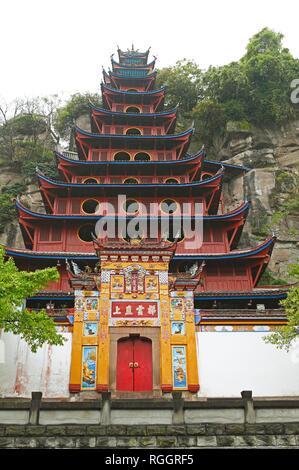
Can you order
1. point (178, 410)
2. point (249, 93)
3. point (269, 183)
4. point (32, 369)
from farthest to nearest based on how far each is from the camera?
point (249, 93) < point (269, 183) < point (32, 369) < point (178, 410)

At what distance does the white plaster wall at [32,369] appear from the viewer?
51.5 feet

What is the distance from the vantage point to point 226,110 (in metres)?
38.9

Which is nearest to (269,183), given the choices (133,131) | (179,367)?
(133,131)

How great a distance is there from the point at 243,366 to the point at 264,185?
21.1m

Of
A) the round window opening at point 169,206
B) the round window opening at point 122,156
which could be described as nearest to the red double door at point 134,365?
the round window opening at point 169,206

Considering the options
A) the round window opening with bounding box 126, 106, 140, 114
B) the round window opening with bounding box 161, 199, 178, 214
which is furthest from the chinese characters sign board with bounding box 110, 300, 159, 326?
the round window opening with bounding box 126, 106, 140, 114

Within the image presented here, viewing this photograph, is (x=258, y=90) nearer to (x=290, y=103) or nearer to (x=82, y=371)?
(x=290, y=103)

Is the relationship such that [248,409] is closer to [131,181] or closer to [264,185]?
[131,181]

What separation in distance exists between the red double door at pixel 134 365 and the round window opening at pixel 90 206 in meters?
11.3

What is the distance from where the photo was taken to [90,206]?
87.4 ft

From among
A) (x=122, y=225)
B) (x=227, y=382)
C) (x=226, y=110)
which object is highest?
(x=226, y=110)

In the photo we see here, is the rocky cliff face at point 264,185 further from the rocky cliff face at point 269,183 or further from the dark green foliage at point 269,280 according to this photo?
the dark green foliage at point 269,280

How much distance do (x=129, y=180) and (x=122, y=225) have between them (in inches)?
166
